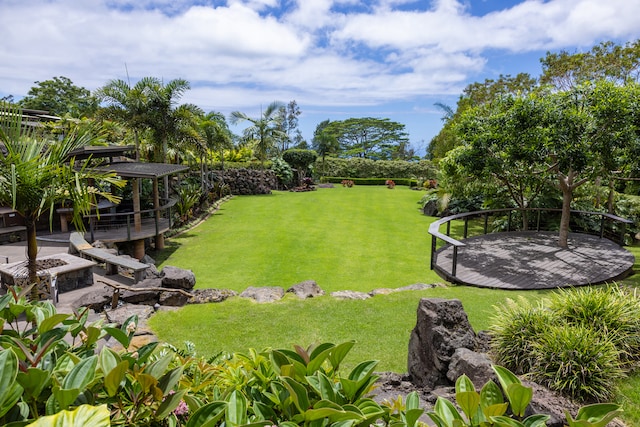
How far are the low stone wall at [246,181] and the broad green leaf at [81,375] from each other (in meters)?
23.6

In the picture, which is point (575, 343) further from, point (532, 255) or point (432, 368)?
point (532, 255)

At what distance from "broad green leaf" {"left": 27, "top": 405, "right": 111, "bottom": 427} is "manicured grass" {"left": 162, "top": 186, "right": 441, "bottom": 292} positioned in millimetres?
7897

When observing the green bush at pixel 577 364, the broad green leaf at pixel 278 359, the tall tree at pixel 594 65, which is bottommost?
the green bush at pixel 577 364

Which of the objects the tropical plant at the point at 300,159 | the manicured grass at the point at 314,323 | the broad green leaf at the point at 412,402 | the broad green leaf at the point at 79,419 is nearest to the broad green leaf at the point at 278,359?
the broad green leaf at the point at 412,402

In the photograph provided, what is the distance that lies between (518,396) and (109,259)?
8.46 meters

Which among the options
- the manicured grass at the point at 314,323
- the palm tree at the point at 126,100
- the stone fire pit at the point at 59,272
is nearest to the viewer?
the manicured grass at the point at 314,323

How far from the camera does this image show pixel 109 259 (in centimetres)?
817

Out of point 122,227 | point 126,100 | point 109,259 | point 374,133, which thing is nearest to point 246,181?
point 126,100

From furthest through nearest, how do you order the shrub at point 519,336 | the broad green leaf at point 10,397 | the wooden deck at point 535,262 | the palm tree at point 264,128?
the palm tree at point 264,128 < the wooden deck at point 535,262 < the shrub at point 519,336 < the broad green leaf at point 10,397

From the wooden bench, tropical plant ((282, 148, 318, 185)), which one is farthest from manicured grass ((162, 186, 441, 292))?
tropical plant ((282, 148, 318, 185))

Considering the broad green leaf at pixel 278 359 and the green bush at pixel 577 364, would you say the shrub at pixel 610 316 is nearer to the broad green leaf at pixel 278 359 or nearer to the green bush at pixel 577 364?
the green bush at pixel 577 364

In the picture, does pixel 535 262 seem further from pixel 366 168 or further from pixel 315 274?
pixel 366 168

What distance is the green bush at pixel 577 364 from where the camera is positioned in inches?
131

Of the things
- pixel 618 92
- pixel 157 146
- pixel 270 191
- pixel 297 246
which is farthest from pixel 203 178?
pixel 618 92
